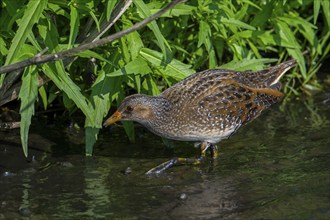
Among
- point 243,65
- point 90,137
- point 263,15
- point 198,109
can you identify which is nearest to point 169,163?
point 198,109

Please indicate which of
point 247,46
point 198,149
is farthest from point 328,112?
point 198,149

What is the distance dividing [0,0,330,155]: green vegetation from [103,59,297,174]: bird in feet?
0.48

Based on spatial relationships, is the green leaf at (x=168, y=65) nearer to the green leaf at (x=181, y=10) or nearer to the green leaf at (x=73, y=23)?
the green leaf at (x=181, y=10)

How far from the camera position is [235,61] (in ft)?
26.2

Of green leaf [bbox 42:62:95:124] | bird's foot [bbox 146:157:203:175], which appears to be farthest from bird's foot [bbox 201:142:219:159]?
green leaf [bbox 42:62:95:124]

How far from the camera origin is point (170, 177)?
7234 mm

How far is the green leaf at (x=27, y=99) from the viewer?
6438mm

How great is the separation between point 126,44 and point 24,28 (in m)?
1.12

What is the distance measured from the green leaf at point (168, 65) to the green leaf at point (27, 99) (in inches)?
41.2

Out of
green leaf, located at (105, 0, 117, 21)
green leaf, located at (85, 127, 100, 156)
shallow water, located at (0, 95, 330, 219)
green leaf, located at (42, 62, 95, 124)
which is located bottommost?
shallow water, located at (0, 95, 330, 219)

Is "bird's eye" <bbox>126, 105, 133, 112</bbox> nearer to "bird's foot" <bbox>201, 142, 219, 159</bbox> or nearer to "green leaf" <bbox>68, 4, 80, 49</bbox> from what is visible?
"bird's foot" <bbox>201, 142, 219, 159</bbox>

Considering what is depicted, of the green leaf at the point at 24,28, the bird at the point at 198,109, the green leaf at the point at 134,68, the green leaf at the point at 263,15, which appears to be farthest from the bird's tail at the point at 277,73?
the green leaf at the point at 24,28

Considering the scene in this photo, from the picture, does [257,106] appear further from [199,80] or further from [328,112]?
[328,112]

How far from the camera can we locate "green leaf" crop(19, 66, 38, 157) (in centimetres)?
644
